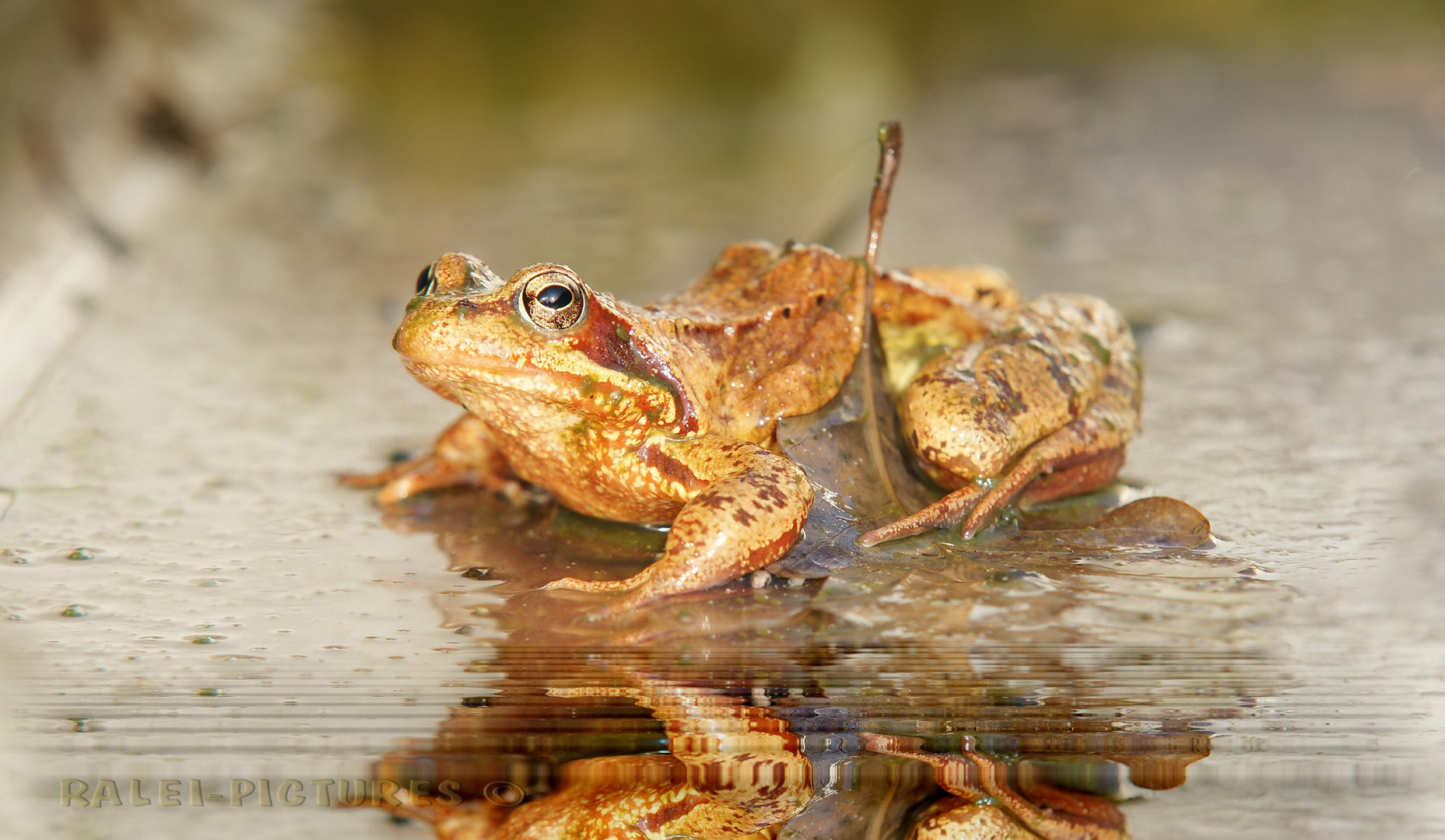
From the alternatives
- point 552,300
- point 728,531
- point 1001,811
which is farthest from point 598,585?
point 1001,811

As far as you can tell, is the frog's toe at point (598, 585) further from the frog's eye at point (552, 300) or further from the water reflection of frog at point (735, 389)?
the frog's eye at point (552, 300)

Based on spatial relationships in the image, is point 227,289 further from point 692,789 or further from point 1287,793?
point 1287,793

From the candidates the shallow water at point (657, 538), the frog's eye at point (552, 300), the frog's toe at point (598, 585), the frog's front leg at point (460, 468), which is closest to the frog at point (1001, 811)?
the shallow water at point (657, 538)

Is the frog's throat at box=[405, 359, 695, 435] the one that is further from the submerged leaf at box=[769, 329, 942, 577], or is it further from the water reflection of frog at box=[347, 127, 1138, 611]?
the submerged leaf at box=[769, 329, 942, 577]

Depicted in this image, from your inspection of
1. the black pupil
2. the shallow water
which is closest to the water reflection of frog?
the black pupil

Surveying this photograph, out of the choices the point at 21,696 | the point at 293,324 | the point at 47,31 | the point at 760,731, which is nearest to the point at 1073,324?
the point at 760,731
